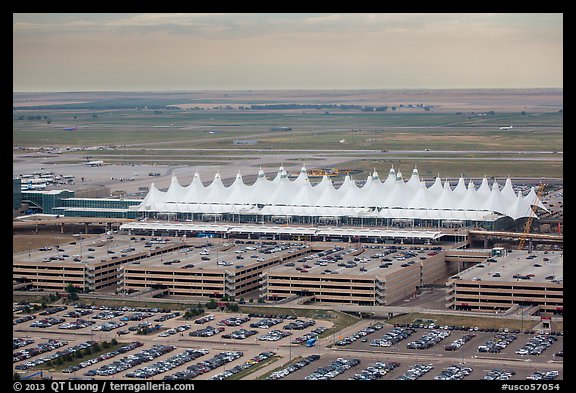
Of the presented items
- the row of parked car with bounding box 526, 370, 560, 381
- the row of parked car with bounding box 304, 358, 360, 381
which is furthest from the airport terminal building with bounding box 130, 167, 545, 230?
the row of parked car with bounding box 526, 370, 560, 381

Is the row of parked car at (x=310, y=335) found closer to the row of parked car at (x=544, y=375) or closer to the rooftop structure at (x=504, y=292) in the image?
the rooftop structure at (x=504, y=292)

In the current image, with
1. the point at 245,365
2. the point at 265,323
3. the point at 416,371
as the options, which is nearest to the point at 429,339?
the point at 416,371

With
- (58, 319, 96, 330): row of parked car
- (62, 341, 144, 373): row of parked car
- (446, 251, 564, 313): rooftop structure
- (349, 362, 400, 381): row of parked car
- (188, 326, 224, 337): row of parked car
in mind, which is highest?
(446, 251, 564, 313): rooftop structure

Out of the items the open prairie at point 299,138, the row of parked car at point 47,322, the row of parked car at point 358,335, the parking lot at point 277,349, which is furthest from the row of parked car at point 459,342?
the open prairie at point 299,138

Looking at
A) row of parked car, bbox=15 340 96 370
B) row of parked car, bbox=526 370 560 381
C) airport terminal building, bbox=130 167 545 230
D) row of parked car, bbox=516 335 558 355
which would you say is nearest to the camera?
row of parked car, bbox=526 370 560 381

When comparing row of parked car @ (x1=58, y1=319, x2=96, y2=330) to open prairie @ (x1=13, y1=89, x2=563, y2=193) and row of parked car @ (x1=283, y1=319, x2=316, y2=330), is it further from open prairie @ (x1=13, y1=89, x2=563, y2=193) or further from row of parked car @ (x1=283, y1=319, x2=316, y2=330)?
open prairie @ (x1=13, y1=89, x2=563, y2=193)

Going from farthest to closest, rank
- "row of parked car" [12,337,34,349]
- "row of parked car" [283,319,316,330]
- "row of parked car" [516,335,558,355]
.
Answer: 1. "row of parked car" [283,319,316,330]
2. "row of parked car" [12,337,34,349]
3. "row of parked car" [516,335,558,355]

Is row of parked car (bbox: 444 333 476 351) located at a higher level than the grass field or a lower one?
lower

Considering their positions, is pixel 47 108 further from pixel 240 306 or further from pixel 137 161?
pixel 240 306

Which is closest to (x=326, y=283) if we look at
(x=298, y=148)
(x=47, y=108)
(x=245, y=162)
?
(x=245, y=162)
